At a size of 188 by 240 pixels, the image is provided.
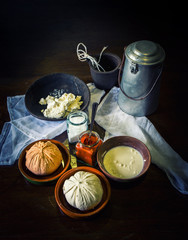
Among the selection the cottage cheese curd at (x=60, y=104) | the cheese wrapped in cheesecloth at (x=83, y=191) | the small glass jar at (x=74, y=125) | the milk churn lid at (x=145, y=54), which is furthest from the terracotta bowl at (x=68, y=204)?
the milk churn lid at (x=145, y=54)

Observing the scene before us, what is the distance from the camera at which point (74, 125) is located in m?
0.99

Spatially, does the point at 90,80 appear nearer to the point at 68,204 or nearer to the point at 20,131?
the point at 20,131

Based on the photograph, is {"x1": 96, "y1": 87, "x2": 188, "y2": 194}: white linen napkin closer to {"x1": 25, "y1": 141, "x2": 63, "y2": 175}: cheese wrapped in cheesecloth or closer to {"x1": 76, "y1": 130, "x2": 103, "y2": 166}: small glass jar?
{"x1": 76, "y1": 130, "x2": 103, "y2": 166}: small glass jar

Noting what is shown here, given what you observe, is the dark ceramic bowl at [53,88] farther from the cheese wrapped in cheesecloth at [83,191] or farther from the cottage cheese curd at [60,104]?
the cheese wrapped in cheesecloth at [83,191]

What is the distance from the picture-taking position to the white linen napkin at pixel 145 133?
38.7 inches

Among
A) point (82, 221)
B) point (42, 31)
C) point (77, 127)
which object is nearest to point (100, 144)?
point (77, 127)

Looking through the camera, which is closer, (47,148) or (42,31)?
(47,148)

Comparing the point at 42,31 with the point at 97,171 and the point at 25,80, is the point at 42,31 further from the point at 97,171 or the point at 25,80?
the point at 97,171

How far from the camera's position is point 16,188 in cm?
95

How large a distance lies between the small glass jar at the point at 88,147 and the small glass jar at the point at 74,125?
0.04 metres

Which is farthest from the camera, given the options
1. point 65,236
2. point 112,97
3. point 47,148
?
point 112,97

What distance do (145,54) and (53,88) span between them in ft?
1.61

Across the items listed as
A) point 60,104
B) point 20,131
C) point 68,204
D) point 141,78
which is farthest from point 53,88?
point 68,204

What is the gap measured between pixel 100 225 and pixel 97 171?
0.17m
